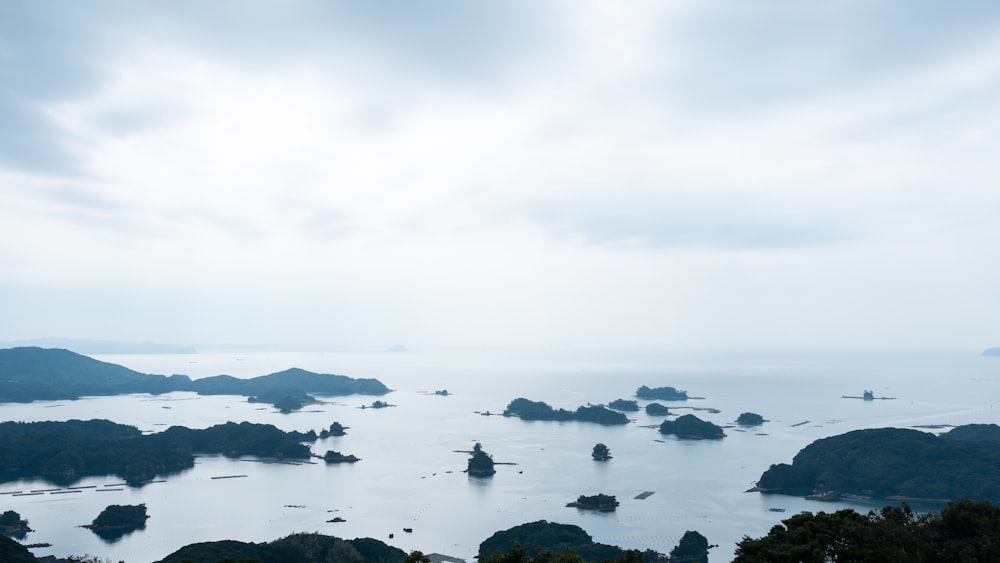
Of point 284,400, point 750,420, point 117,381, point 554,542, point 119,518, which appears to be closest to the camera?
point 554,542

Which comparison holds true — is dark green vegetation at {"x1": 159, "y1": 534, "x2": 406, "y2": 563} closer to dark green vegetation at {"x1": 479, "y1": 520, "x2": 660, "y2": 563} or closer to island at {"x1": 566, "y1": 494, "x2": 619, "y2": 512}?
dark green vegetation at {"x1": 479, "y1": 520, "x2": 660, "y2": 563}

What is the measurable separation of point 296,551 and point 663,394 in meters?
122

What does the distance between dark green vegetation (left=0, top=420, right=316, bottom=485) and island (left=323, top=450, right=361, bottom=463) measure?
5433 millimetres

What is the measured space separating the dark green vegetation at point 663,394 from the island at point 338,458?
275 ft

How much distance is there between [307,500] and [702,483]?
1571 inches

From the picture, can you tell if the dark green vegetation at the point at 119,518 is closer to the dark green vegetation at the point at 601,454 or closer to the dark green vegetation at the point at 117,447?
the dark green vegetation at the point at 117,447

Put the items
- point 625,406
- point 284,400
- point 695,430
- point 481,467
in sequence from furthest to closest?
point 284,400, point 625,406, point 695,430, point 481,467

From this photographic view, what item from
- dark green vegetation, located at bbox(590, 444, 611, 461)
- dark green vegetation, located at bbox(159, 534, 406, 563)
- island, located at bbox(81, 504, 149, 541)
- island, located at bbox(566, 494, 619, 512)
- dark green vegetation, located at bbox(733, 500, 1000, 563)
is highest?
dark green vegetation, located at bbox(733, 500, 1000, 563)

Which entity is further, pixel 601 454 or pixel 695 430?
pixel 695 430

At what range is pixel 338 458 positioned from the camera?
83.8 m

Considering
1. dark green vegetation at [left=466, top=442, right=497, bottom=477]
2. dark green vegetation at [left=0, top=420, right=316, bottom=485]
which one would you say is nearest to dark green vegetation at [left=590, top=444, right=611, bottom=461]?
dark green vegetation at [left=466, top=442, right=497, bottom=477]

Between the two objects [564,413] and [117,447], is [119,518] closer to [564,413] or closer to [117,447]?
[117,447]

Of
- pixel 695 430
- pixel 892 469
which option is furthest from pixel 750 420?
pixel 892 469

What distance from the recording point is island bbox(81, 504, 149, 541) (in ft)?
173
